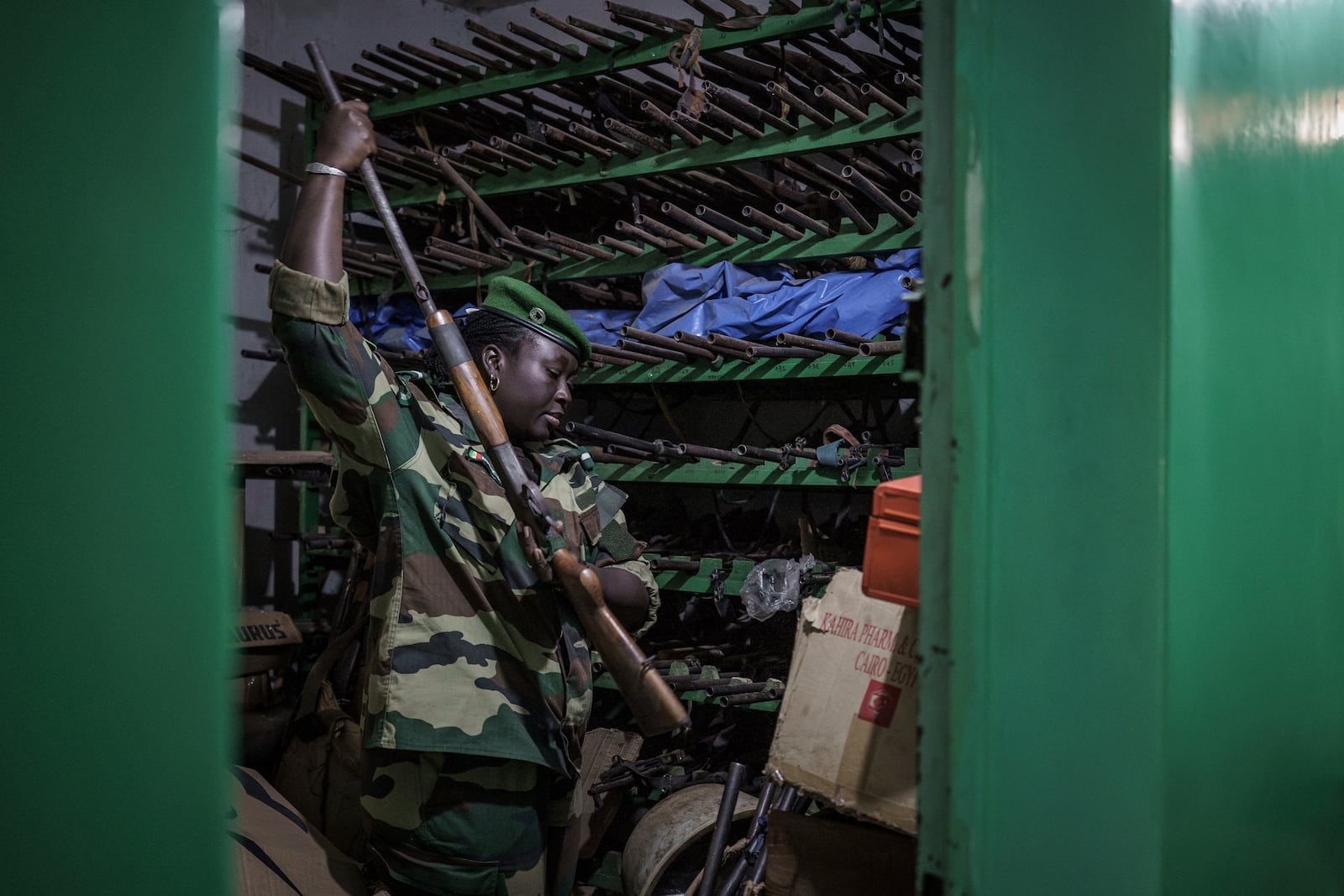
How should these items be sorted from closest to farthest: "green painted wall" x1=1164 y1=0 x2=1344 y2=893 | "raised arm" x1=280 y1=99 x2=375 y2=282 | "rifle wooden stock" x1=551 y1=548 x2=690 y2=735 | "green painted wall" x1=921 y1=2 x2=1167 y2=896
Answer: "green painted wall" x1=921 y1=2 x2=1167 y2=896, "green painted wall" x1=1164 y1=0 x2=1344 y2=893, "raised arm" x1=280 y1=99 x2=375 y2=282, "rifle wooden stock" x1=551 y1=548 x2=690 y2=735

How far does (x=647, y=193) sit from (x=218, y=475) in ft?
9.82

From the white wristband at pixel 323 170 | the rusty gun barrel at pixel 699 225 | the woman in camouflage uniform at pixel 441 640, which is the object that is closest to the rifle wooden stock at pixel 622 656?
the woman in camouflage uniform at pixel 441 640

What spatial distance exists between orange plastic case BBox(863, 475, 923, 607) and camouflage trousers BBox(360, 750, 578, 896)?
107 centimetres

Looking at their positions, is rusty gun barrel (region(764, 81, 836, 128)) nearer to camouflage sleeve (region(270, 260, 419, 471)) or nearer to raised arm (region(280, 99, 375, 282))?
raised arm (region(280, 99, 375, 282))

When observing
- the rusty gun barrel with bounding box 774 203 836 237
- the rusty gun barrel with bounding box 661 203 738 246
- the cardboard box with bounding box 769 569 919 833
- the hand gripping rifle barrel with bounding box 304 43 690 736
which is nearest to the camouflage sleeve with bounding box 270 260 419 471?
the hand gripping rifle barrel with bounding box 304 43 690 736

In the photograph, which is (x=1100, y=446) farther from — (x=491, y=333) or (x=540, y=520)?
(x=491, y=333)

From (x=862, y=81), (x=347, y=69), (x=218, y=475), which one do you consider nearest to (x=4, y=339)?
(x=218, y=475)

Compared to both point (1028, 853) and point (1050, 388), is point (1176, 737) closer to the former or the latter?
point (1028, 853)

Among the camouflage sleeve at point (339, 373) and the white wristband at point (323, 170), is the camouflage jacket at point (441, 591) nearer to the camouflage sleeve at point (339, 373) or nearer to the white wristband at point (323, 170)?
the camouflage sleeve at point (339, 373)

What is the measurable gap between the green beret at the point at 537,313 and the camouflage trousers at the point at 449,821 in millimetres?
980

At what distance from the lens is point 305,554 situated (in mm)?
3805

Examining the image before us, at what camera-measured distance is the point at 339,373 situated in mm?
1683

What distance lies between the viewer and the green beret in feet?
7.26

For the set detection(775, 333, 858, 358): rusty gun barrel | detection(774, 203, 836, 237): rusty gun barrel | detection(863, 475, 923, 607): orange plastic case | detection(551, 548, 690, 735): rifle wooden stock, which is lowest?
detection(551, 548, 690, 735): rifle wooden stock
